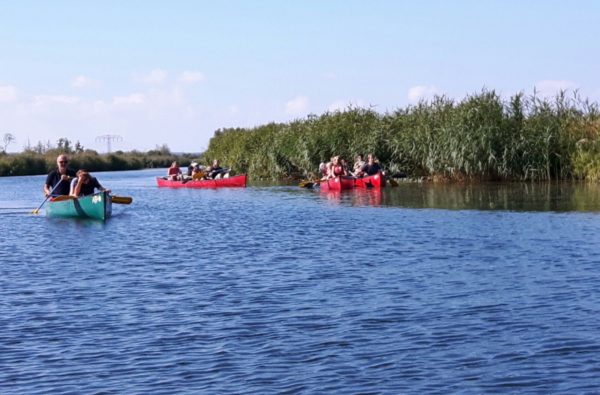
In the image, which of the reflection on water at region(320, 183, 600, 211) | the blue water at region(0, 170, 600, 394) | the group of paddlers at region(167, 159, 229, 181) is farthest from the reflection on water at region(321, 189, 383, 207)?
the group of paddlers at region(167, 159, 229, 181)

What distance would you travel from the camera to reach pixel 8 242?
20188 millimetres

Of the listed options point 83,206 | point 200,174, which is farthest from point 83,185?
point 200,174

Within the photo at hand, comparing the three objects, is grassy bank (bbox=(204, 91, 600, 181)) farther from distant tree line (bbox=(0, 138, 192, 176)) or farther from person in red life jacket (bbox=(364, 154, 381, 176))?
distant tree line (bbox=(0, 138, 192, 176))

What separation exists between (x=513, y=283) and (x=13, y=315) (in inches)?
242

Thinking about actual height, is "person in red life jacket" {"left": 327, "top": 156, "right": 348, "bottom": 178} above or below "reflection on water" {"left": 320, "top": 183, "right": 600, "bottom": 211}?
above

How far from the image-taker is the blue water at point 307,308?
8.63 metres

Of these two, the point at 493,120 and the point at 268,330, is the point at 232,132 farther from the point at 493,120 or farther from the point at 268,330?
the point at 268,330

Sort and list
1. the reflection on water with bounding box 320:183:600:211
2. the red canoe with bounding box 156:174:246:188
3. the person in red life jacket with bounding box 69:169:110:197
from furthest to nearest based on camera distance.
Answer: the red canoe with bounding box 156:174:246:188, the reflection on water with bounding box 320:183:600:211, the person in red life jacket with bounding box 69:169:110:197

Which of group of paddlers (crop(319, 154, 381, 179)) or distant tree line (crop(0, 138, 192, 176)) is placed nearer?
group of paddlers (crop(319, 154, 381, 179))

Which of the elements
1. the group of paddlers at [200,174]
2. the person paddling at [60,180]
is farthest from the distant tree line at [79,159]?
the person paddling at [60,180]

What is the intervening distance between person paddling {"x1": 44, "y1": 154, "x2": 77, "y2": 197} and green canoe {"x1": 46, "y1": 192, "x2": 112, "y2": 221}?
0.99 feet

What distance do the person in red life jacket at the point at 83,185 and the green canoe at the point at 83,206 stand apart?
0.77 feet

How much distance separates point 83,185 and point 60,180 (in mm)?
708

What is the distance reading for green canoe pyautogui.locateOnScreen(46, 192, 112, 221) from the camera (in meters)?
23.7
